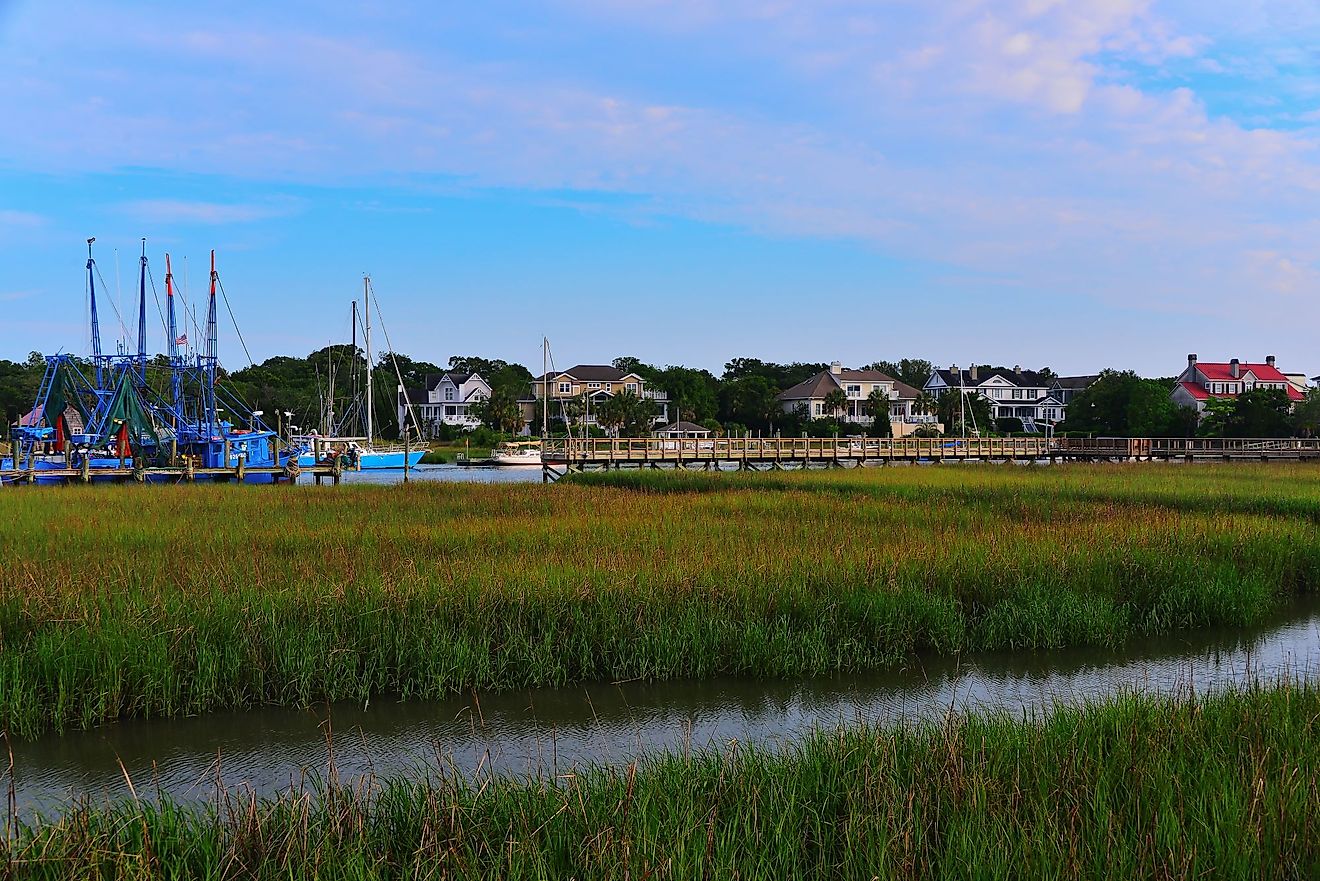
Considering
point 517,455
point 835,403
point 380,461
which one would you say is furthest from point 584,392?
point 380,461

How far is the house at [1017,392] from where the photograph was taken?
355 feet

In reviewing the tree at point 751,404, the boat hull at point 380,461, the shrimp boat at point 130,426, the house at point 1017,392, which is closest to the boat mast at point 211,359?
the shrimp boat at point 130,426

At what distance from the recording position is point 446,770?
802 cm

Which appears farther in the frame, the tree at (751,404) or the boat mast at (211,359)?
the tree at (751,404)

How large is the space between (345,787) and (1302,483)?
33.7 m

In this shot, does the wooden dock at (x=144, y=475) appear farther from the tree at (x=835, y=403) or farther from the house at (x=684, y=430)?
the tree at (x=835, y=403)

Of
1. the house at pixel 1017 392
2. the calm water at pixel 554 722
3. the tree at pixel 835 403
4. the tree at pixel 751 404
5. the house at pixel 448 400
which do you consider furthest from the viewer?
the house at pixel 1017 392

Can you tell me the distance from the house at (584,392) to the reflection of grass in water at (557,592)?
74.2m

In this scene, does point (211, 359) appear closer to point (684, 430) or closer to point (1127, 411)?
point (684, 430)

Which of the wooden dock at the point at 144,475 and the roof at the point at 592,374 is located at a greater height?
the roof at the point at 592,374

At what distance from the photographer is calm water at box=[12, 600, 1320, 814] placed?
317 inches

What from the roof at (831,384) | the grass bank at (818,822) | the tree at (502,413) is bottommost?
the grass bank at (818,822)

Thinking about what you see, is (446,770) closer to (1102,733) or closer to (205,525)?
(1102,733)

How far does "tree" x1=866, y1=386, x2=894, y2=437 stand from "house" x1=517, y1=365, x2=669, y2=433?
20.2 metres
